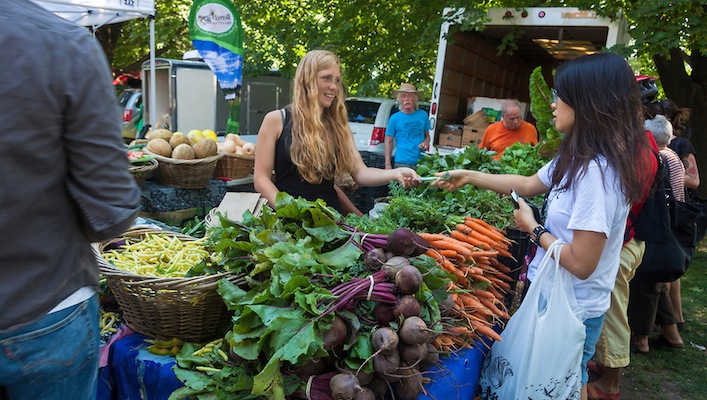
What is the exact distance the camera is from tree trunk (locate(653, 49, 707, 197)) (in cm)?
856

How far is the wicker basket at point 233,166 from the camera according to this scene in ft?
17.0

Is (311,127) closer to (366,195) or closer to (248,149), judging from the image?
(248,149)

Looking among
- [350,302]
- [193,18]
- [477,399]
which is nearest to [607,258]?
[477,399]

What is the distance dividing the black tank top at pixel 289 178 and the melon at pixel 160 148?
214 cm

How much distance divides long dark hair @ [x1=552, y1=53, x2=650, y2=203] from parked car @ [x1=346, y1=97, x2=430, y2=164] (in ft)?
21.6

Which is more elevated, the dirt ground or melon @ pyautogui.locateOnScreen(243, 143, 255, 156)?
melon @ pyautogui.locateOnScreen(243, 143, 255, 156)

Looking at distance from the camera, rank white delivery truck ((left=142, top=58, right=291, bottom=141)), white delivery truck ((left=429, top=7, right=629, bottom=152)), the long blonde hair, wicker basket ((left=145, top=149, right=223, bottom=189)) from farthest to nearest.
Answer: white delivery truck ((left=142, top=58, right=291, bottom=141))
white delivery truck ((left=429, top=7, right=629, bottom=152))
wicker basket ((left=145, top=149, right=223, bottom=189))
the long blonde hair

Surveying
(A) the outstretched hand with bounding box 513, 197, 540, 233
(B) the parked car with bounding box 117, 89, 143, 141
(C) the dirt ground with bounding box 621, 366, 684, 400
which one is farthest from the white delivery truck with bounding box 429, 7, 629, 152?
(B) the parked car with bounding box 117, 89, 143, 141

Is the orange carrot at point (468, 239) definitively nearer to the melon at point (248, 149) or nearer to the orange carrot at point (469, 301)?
the orange carrot at point (469, 301)

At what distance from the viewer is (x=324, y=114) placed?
3076mm

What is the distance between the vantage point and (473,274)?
94.9 inches

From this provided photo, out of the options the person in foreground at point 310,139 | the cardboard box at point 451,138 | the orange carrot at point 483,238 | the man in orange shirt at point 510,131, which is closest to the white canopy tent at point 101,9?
the cardboard box at point 451,138

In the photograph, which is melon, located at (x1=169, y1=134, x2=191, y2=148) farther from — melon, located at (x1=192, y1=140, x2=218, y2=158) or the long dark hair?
the long dark hair

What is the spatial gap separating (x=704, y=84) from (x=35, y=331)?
10.2 m
